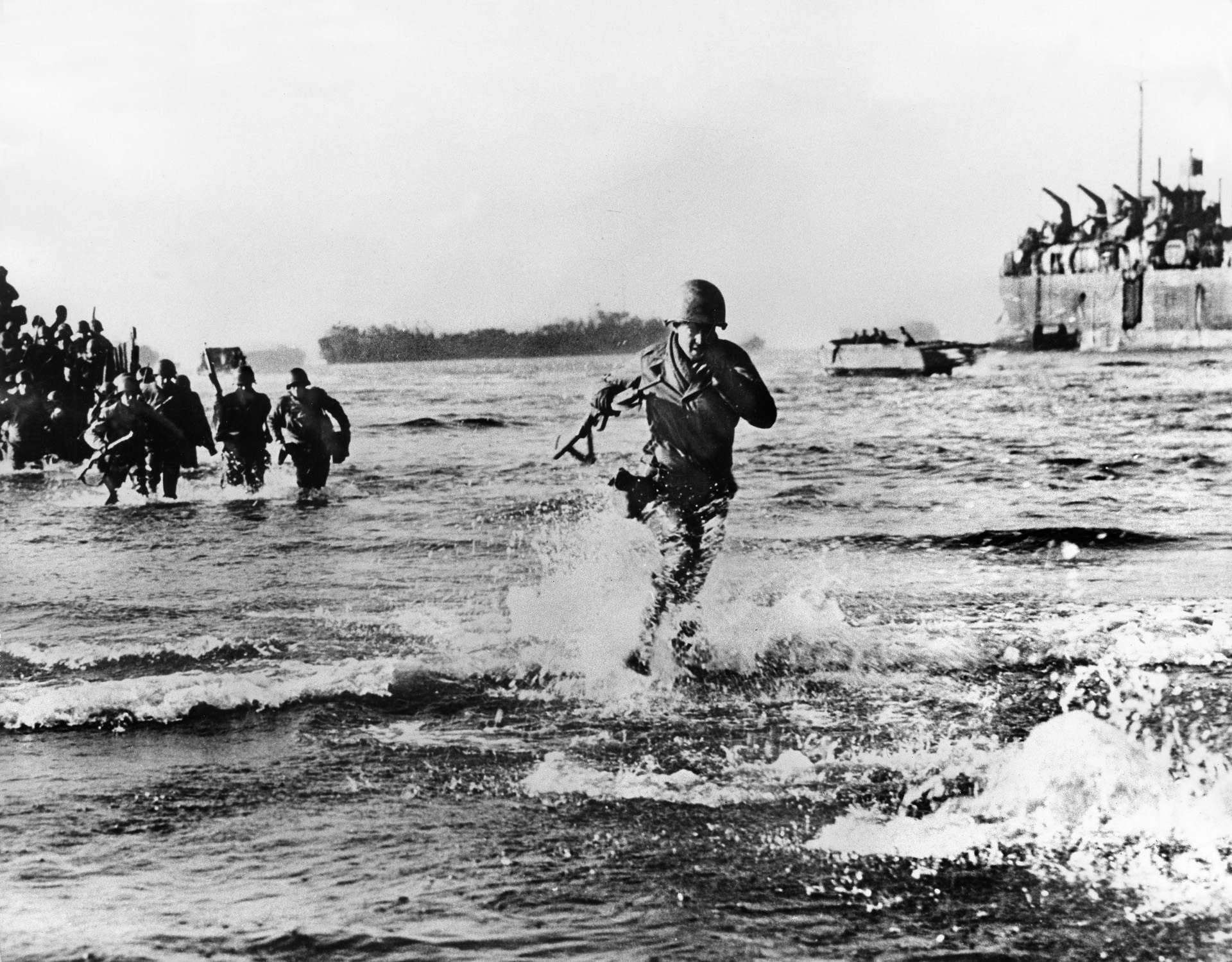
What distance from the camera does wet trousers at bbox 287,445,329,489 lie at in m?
4.43

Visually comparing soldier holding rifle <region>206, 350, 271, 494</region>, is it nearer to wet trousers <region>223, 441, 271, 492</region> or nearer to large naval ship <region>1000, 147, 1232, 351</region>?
wet trousers <region>223, 441, 271, 492</region>

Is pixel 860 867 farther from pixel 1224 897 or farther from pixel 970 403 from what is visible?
pixel 970 403

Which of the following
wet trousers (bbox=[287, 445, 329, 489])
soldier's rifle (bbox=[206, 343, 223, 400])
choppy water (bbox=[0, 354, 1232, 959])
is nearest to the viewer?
choppy water (bbox=[0, 354, 1232, 959])

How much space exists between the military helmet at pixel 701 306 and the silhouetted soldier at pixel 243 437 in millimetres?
1538

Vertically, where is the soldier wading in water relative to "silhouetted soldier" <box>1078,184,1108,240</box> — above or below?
below

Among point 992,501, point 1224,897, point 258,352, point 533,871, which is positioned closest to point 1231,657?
point 992,501

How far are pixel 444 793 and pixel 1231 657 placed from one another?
2286 millimetres

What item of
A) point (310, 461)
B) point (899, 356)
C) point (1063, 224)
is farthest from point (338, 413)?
point (1063, 224)

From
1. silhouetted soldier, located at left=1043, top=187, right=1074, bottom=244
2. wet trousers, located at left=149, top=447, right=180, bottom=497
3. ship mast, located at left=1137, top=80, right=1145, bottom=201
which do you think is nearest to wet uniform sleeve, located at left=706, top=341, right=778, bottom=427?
silhouetted soldier, located at left=1043, top=187, right=1074, bottom=244

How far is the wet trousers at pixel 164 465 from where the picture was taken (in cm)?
475

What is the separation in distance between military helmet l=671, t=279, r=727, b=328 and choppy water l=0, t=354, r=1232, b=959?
0.27 m

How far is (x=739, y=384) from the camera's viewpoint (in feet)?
12.4

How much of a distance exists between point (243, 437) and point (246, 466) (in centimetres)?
11

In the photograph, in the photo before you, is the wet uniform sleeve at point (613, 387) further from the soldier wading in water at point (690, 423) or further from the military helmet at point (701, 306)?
the military helmet at point (701, 306)
